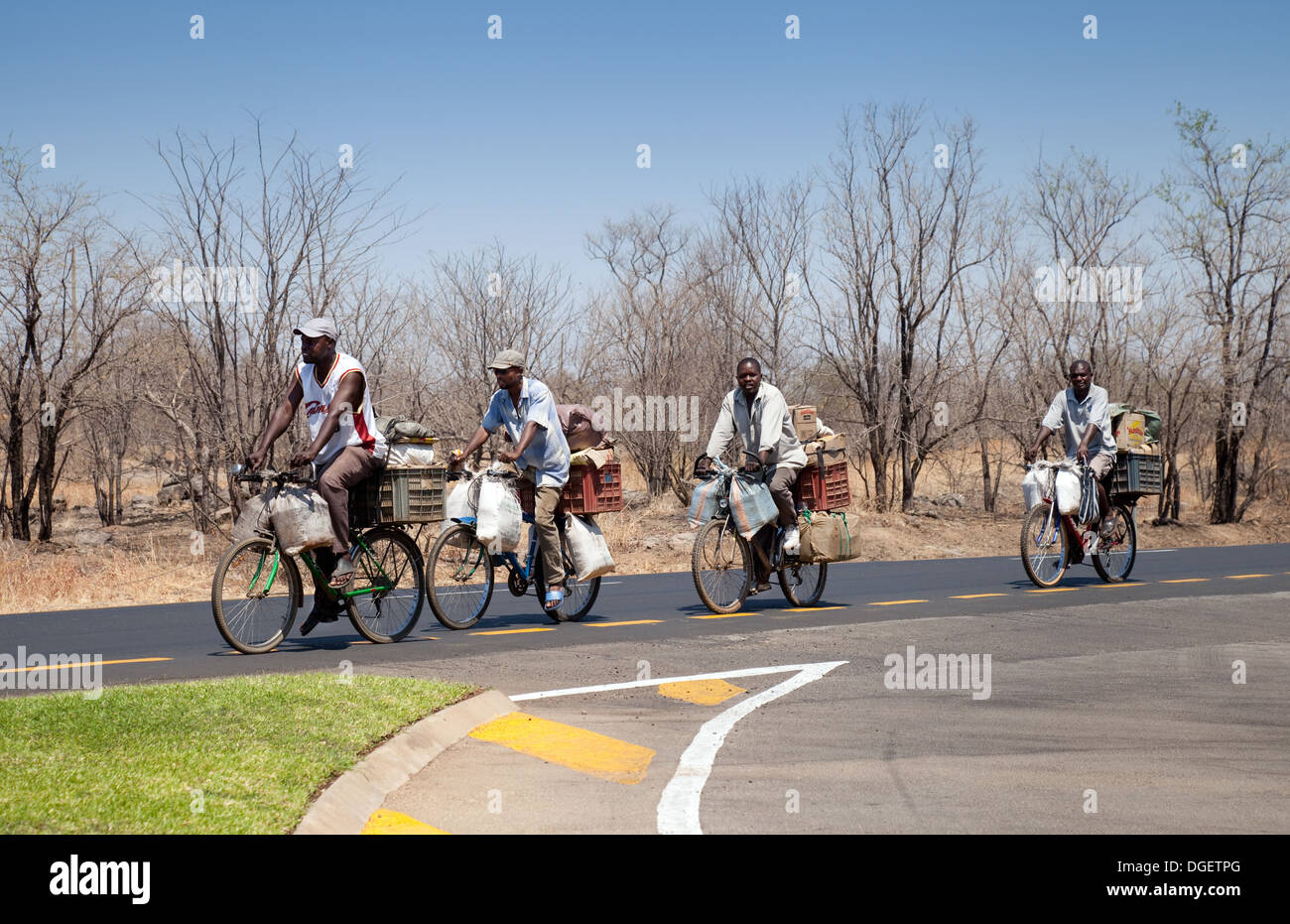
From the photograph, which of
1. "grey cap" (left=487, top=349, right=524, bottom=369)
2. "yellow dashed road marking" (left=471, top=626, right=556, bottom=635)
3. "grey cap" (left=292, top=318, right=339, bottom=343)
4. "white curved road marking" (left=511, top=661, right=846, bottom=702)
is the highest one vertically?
"grey cap" (left=292, top=318, right=339, bottom=343)

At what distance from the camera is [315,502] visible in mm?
9750

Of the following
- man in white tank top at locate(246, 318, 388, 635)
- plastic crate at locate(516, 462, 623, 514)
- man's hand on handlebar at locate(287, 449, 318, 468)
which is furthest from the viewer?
plastic crate at locate(516, 462, 623, 514)

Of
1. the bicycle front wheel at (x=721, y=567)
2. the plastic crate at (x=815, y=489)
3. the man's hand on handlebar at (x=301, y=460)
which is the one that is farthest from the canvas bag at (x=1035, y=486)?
the man's hand on handlebar at (x=301, y=460)

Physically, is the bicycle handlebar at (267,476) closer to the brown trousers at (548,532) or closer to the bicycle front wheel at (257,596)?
the bicycle front wheel at (257,596)

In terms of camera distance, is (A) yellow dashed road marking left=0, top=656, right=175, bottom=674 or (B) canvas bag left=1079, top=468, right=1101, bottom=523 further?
(B) canvas bag left=1079, top=468, right=1101, bottom=523

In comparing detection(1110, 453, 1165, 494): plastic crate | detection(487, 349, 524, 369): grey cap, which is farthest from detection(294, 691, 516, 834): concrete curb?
detection(1110, 453, 1165, 494): plastic crate

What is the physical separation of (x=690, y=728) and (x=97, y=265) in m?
19.6

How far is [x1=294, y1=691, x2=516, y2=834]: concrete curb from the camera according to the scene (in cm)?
541

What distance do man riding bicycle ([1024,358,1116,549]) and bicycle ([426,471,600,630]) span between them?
637 cm

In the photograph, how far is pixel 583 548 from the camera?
460 inches

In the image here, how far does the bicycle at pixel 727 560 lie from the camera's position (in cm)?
1223

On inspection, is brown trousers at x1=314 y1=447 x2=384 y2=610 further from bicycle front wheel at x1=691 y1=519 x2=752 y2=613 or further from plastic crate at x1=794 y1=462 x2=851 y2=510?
plastic crate at x1=794 y1=462 x2=851 y2=510

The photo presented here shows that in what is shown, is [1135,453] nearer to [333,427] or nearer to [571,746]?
[333,427]

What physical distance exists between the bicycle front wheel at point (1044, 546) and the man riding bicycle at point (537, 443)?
6112mm
